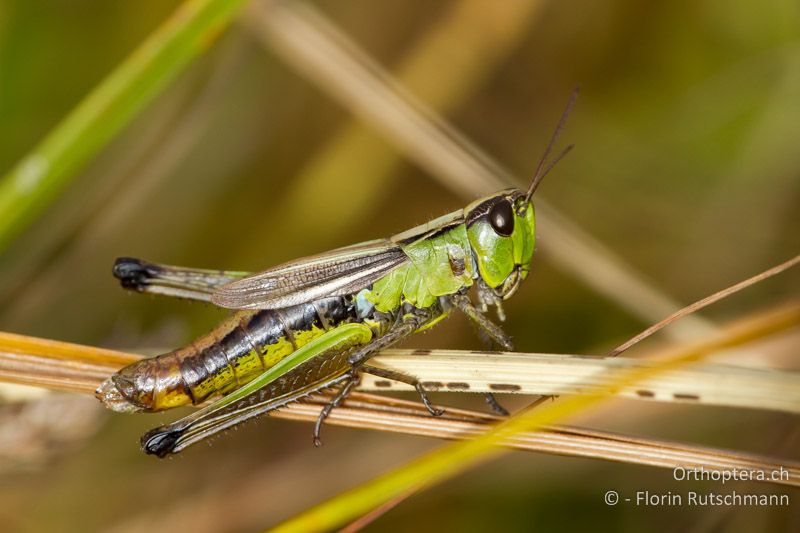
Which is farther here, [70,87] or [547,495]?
[70,87]

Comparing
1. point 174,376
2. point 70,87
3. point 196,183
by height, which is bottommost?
point 174,376

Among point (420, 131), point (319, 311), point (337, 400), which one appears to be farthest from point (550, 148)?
point (337, 400)

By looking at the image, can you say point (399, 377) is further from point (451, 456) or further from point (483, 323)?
point (451, 456)

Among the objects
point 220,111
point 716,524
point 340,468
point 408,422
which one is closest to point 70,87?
point 220,111

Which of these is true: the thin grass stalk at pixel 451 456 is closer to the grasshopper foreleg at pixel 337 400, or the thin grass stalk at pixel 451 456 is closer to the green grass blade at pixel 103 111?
the grasshopper foreleg at pixel 337 400

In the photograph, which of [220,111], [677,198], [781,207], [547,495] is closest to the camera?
[547,495]

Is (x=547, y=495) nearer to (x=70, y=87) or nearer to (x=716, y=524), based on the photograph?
(x=716, y=524)

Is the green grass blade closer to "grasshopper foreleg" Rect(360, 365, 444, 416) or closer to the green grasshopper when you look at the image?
the green grasshopper
